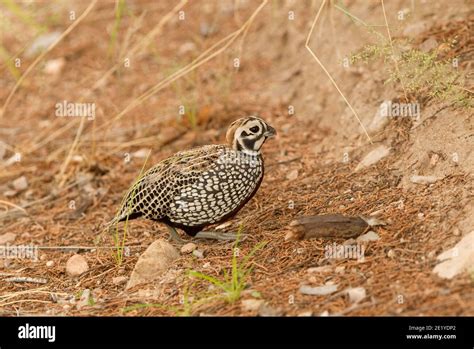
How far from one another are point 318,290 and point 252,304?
1.42ft

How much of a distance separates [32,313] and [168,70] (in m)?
4.28

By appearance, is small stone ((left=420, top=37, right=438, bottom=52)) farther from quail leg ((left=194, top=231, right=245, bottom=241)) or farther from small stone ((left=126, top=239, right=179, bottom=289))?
small stone ((left=126, top=239, right=179, bottom=289))

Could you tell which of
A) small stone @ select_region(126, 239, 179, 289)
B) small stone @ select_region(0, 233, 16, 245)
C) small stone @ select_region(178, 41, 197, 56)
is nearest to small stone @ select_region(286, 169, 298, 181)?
small stone @ select_region(126, 239, 179, 289)

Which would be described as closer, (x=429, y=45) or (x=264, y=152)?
(x=429, y=45)

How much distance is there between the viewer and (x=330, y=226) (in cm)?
505

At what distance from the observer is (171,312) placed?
15.3 ft

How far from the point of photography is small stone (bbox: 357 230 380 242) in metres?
4.98

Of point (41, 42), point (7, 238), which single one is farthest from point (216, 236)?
point (41, 42)

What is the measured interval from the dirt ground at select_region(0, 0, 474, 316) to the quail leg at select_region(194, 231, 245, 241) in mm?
54

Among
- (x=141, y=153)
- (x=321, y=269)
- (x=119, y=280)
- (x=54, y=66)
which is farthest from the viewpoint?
(x=54, y=66)

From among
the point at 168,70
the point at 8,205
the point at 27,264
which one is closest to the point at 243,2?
the point at 168,70

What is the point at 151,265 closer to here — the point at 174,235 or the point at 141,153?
the point at 174,235

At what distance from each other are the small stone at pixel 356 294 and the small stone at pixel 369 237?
63 cm
